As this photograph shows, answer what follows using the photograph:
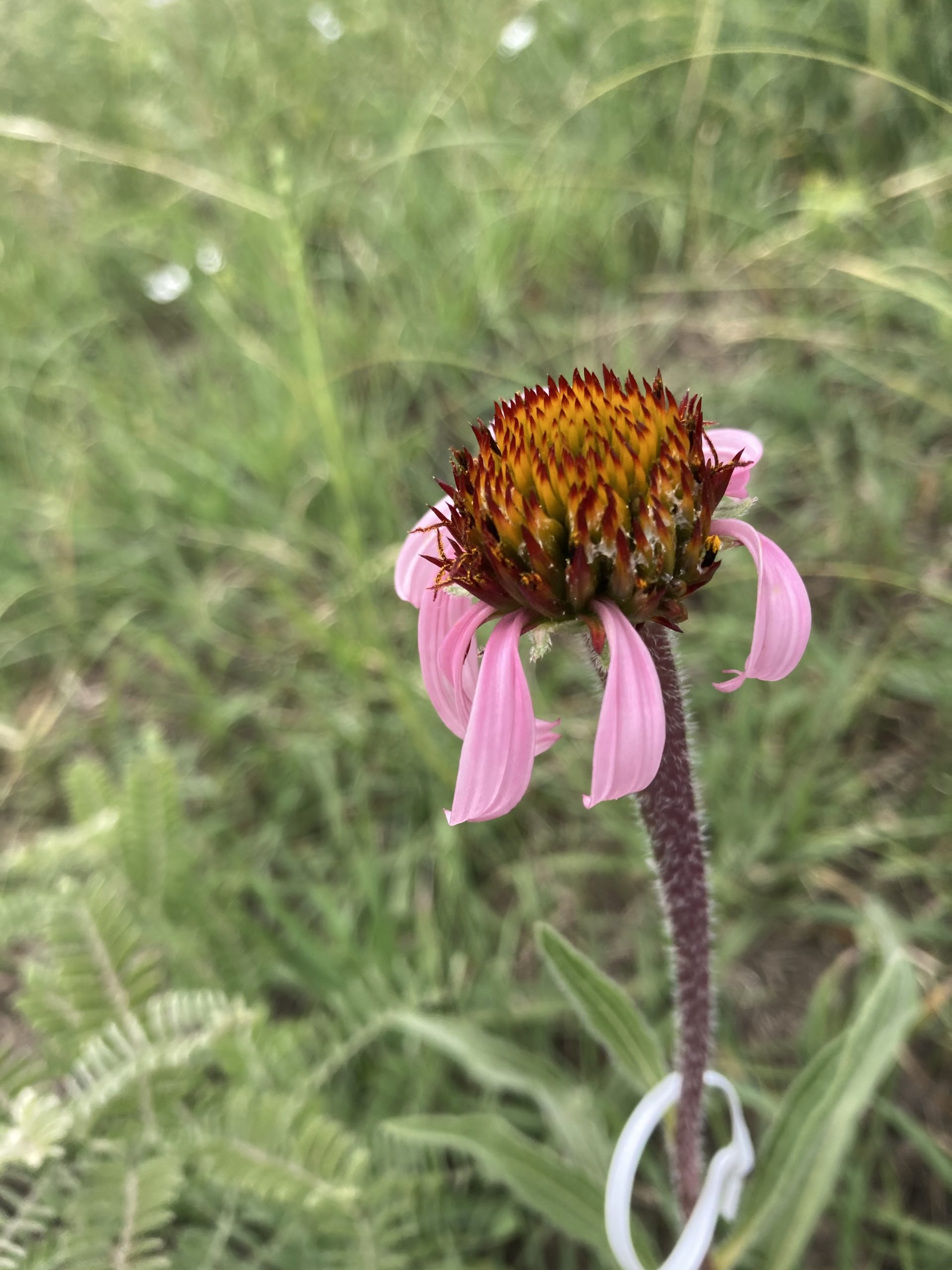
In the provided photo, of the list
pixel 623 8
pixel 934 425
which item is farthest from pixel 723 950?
pixel 623 8

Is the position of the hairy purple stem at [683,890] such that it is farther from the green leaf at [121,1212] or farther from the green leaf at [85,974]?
the green leaf at [85,974]

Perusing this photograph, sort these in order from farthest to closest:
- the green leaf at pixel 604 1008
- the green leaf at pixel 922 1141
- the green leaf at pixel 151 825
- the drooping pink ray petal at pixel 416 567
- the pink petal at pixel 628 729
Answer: the green leaf at pixel 151 825
the green leaf at pixel 922 1141
the green leaf at pixel 604 1008
the drooping pink ray petal at pixel 416 567
the pink petal at pixel 628 729

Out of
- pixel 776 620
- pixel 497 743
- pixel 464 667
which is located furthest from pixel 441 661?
pixel 776 620

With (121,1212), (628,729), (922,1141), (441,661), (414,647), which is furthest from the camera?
(414,647)

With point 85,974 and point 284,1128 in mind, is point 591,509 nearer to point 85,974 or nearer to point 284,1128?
point 284,1128

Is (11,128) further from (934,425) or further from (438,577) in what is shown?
(934,425)

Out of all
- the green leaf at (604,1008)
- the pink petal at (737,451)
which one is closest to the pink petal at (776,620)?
the pink petal at (737,451)

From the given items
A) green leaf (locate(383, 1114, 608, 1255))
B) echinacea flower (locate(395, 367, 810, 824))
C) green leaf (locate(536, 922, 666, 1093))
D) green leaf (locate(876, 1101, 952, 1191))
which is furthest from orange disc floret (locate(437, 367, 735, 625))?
green leaf (locate(876, 1101, 952, 1191))
